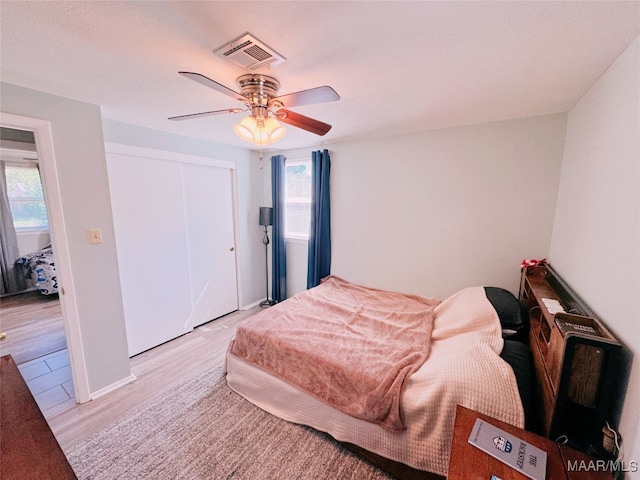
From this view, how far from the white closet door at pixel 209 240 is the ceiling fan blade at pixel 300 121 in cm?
194

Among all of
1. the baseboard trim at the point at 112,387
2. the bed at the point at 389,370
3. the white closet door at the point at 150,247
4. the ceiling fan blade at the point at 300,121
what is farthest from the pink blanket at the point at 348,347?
the ceiling fan blade at the point at 300,121

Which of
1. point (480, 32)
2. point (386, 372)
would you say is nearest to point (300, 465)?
point (386, 372)

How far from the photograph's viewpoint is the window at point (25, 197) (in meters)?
4.24

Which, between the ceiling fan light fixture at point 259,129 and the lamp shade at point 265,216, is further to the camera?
the lamp shade at point 265,216

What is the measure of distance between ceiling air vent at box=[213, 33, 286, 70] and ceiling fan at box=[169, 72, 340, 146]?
0.13 m

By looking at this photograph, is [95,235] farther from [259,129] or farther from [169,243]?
[259,129]

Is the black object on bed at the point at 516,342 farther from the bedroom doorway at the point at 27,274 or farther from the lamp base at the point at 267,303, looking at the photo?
the bedroom doorway at the point at 27,274

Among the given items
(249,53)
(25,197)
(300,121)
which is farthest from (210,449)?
(25,197)

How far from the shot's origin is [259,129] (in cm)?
157

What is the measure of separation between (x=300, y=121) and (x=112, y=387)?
271 cm

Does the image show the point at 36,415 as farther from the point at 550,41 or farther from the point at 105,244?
the point at 550,41

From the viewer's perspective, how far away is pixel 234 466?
1.53 metres

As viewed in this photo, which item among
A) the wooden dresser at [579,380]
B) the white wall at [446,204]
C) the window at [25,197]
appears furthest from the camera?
the window at [25,197]

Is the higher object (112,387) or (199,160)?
(199,160)
